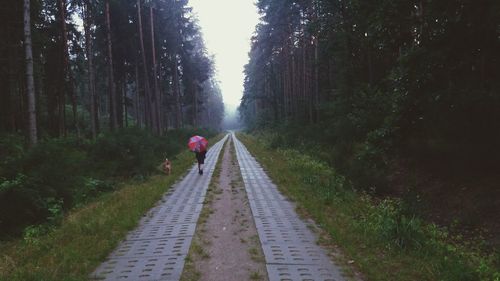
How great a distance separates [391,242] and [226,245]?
2773mm

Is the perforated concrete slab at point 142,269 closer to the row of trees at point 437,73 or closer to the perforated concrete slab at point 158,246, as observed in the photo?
the perforated concrete slab at point 158,246

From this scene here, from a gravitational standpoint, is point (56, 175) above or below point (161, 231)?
above

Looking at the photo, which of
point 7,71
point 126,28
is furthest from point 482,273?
point 126,28

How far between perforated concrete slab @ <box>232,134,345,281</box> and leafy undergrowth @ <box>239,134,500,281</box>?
16.2 inches

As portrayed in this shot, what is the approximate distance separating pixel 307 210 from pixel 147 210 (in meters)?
3.89

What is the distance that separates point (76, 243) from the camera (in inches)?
263

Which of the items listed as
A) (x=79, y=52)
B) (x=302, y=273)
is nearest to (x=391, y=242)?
(x=302, y=273)

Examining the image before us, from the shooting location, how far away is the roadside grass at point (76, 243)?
5391 mm

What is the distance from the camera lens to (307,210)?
905cm

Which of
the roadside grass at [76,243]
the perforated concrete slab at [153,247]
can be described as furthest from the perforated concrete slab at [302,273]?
the roadside grass at [76,243]

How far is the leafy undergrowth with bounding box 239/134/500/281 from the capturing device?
5.19 m

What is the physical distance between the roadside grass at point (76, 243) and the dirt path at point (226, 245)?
148 centimetres

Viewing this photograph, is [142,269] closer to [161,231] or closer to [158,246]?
[158,246]

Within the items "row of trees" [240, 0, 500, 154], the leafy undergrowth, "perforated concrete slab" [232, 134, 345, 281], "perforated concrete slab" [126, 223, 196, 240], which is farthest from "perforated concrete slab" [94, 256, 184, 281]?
"row of trees" [240, 0, 500, 154]
